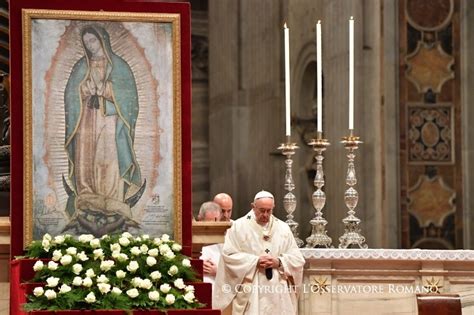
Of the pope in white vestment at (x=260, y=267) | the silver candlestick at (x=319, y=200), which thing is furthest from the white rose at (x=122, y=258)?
the silver candlestick at (x=319, y=200)

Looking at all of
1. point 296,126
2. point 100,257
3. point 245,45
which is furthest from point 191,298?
point 245,45

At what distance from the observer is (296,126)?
1767 centimetres

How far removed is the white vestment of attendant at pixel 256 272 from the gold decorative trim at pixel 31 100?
0.54 meters

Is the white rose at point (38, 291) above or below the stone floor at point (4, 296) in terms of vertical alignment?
above

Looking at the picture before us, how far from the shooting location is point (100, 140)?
12117 mm

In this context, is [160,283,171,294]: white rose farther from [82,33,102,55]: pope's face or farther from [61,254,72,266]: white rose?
[82,33,102,55]: pope's face

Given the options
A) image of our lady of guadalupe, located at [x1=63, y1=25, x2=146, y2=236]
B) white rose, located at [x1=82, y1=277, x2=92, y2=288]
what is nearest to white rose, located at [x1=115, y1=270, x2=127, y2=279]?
white rose, located at [x1=82, y1=277, x2=92, y2=288]

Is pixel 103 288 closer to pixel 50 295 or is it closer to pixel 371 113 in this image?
pixel 50 295

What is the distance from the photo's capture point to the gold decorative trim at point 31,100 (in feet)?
39.2

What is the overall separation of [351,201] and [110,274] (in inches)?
90.2

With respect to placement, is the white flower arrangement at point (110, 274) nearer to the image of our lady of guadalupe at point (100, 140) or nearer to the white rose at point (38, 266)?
the white rose at point (38, 266)

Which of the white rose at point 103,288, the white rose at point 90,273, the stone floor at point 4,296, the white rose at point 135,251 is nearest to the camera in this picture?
the white rose at point 103,288

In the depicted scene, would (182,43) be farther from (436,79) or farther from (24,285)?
(436,79)

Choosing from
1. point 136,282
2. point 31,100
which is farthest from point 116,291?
point 31,100
